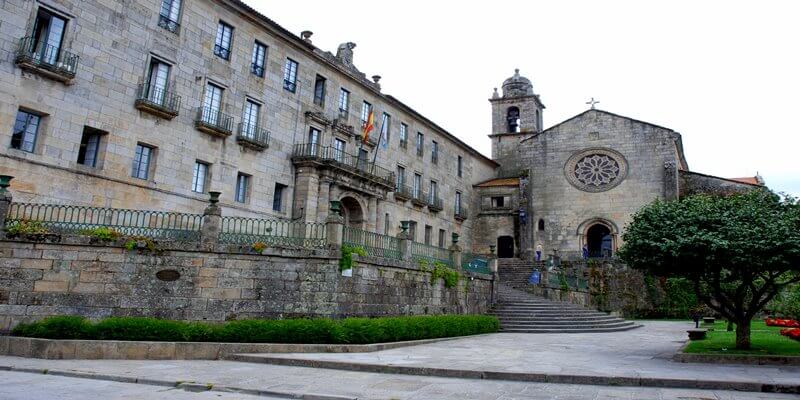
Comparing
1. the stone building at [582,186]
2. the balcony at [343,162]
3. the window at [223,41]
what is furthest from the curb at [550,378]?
the stone building at [582,186]

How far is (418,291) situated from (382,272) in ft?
7.07

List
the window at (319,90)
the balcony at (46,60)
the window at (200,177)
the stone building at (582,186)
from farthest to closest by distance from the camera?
the stone building at (582,186) < the window at (319,90) < the window at (200,177) < the balcony at (46,60)

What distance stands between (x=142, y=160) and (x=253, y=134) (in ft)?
16.3

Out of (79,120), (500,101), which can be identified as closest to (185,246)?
(79,120)

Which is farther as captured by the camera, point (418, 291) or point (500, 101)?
point (500, 101)

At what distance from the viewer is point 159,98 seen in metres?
20.2

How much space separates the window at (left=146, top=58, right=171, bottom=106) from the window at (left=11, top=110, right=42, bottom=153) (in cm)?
385

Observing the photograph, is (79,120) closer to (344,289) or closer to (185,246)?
(185,246)

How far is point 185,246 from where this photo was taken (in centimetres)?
1455

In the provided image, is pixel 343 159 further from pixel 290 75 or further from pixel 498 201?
pixel 498 201

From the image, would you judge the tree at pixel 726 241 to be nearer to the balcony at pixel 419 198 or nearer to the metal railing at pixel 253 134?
the metal railing at pixel 253 134

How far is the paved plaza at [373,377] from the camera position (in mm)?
8430

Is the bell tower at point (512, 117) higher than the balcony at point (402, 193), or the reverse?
the bell tower at point (512, 117)

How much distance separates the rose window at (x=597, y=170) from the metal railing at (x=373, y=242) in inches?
985
